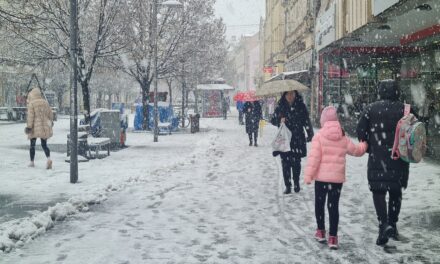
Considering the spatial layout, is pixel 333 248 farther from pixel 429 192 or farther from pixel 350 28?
pixel 350 28

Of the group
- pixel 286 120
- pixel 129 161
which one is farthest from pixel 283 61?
pixel 286 120

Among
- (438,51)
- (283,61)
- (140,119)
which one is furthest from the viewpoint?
(283,61)

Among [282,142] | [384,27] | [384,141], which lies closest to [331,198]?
[384,141]

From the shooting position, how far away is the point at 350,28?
58.4ft

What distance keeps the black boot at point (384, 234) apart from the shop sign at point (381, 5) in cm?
752

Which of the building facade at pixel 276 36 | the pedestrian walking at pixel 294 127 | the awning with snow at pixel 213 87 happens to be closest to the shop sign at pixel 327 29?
the pedestrian walking at pixel 294 127

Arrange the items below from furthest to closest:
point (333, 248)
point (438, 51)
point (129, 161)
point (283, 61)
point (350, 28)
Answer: point (283, 61)
point (438, 51)
point (350, 28)
point (129, 161)
point (333, 248)

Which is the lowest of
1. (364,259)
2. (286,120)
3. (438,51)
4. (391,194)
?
(364,259)

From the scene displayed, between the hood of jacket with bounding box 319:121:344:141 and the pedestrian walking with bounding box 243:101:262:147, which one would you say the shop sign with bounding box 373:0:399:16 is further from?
the hood of jacket with bounding box 319:121:344:141

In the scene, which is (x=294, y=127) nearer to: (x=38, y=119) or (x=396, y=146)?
(x=396, y=146)

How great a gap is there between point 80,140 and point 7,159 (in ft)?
6.82

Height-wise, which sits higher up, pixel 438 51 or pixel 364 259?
pixel 438 51

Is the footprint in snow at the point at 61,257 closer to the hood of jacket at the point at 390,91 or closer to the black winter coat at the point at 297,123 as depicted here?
the hood of jacket at the point at 390,91

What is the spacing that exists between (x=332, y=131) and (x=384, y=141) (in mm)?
593
